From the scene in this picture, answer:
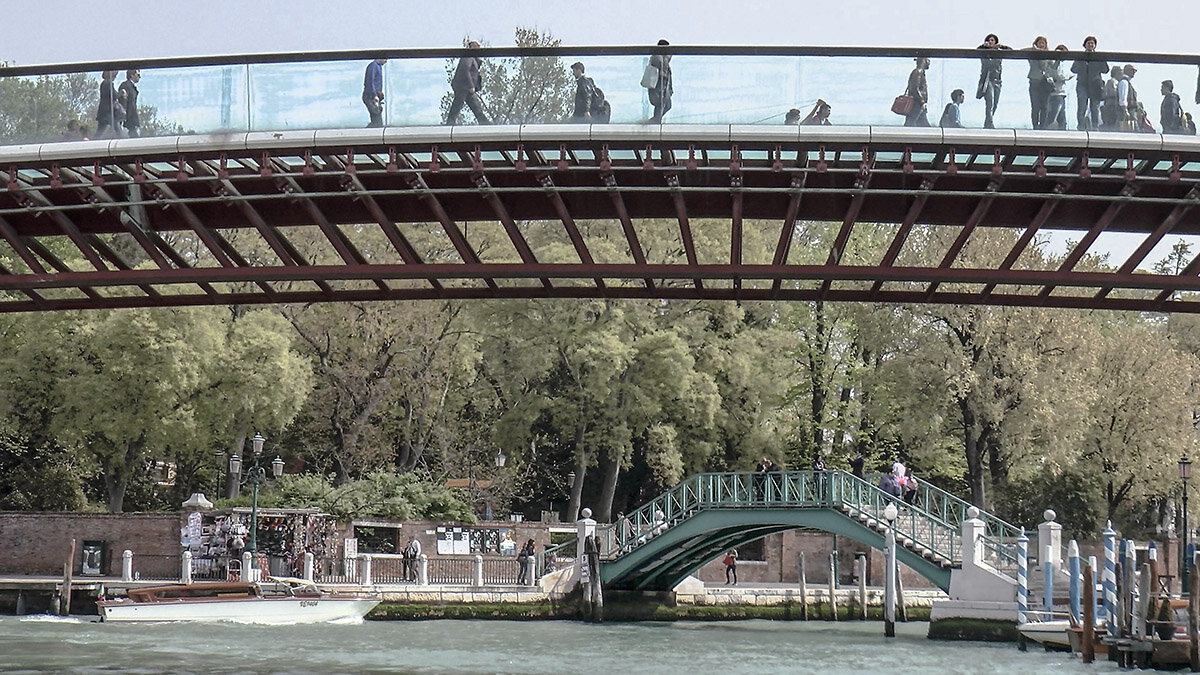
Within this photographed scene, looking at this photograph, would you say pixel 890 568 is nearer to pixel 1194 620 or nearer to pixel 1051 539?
pixel 1051 539

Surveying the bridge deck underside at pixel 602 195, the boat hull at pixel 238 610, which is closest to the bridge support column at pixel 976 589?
the boat hull at pixel 238 610

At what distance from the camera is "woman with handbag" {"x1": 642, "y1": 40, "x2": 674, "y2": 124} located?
21.2m

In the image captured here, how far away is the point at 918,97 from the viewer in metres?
21.3

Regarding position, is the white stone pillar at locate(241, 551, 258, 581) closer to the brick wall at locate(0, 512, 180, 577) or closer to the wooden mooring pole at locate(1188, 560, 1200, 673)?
the brick wall at locate(0, 512, 180, 577)

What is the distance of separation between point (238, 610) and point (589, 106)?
74.9 ft

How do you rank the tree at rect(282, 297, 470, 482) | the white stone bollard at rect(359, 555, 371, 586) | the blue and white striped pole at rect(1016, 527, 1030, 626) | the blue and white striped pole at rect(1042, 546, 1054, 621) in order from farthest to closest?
the tree at rect(282, 297, 470, 482)
the white stone bollard at rect(359, 555, 371, 586)
the blue and white striped pole at rect(1042, 546, 1054, 621)
the blue and white striped pole at rect(1016, 527, 1030, 626)

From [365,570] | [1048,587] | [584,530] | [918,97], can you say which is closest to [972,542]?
[1048,587]

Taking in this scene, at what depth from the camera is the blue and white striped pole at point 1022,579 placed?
1453 inches

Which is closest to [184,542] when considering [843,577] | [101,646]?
[101,646]

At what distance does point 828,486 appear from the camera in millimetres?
43969

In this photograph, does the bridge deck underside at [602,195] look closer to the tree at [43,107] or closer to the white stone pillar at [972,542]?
Result: the tree at [43,107]

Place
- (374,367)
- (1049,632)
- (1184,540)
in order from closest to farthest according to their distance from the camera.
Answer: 1. (1049,632)
2. (1184,540)
3. (374,367)

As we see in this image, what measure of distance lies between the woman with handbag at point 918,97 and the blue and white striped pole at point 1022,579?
60.2 feet

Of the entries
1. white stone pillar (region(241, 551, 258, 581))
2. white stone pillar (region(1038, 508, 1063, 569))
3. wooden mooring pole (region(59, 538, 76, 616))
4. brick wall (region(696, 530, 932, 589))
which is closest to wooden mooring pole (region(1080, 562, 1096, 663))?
white stone pillar (region(1038, 508, 1063, 569))
